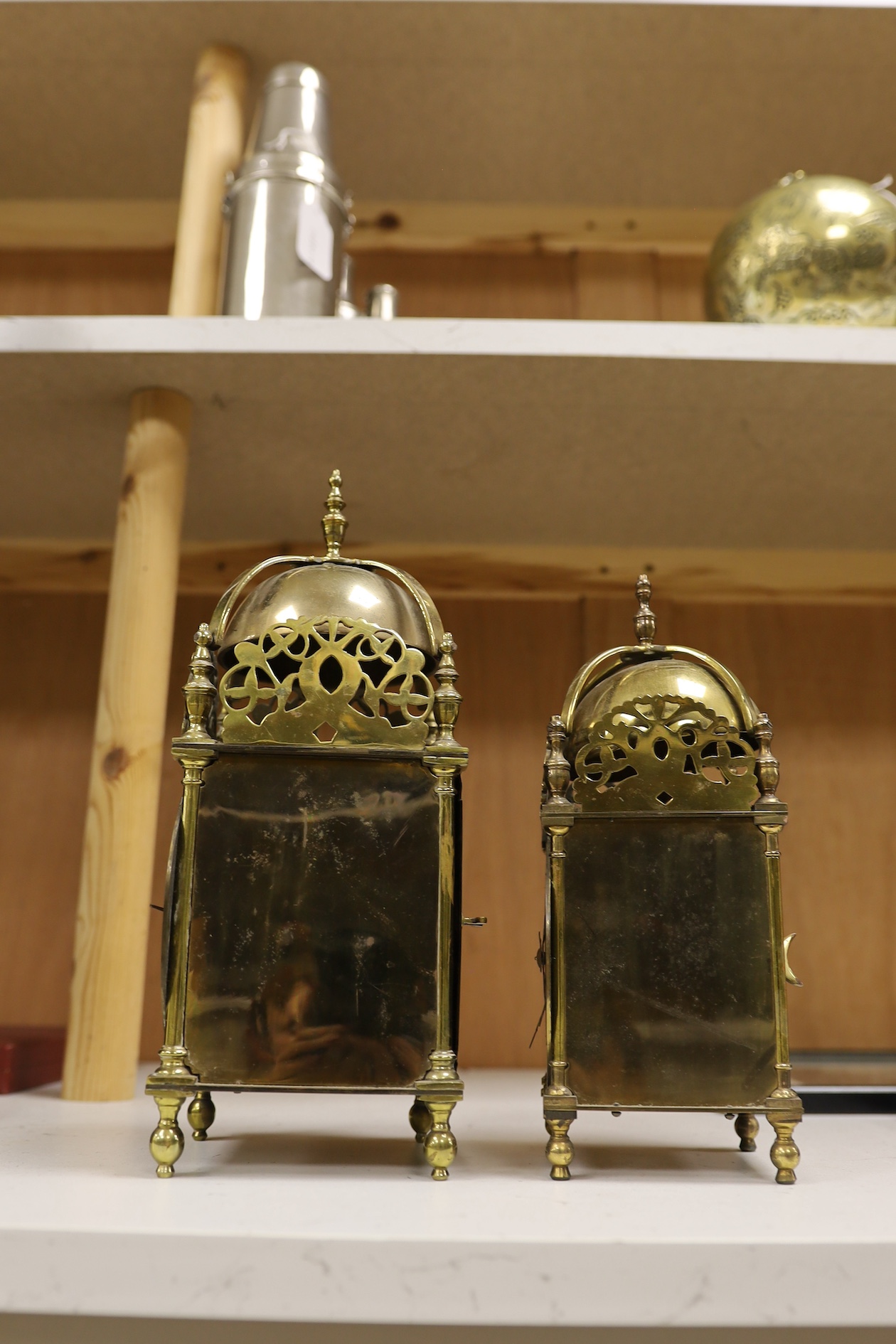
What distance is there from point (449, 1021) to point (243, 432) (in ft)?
2.00

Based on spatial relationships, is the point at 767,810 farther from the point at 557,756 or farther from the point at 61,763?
the point at 61,763

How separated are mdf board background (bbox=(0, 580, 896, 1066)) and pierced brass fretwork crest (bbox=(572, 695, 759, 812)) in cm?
52

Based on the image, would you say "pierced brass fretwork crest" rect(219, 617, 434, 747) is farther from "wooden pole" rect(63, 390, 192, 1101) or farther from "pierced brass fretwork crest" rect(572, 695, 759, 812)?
"wooden pole" rect(63, 390, 192, 1101)

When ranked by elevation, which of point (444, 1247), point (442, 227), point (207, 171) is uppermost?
point (442, 227)

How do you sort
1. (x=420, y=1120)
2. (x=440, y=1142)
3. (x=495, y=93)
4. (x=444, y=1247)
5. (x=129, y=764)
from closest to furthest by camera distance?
(x=444, y=1247) → (x=440, y=1142) → (x=420, y=1120) → (x=129, y=764) → (x=495, y=93)

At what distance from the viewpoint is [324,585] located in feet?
2.23

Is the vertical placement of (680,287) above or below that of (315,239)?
above

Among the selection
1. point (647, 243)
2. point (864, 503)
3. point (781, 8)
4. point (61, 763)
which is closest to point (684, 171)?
point (647, 243)

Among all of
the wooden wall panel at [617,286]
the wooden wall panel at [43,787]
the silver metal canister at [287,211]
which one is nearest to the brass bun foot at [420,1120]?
the wooden wall panel at [43,787]

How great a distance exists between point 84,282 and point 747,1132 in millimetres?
1197

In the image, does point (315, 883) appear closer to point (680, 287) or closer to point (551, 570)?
point (551, 570)

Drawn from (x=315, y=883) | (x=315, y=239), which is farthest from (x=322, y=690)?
(x=315, y=239)

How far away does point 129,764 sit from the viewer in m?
0.89

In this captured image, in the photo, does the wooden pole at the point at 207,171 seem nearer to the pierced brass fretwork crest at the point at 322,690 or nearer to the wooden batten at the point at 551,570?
the wooden batten at the point at 551,570
